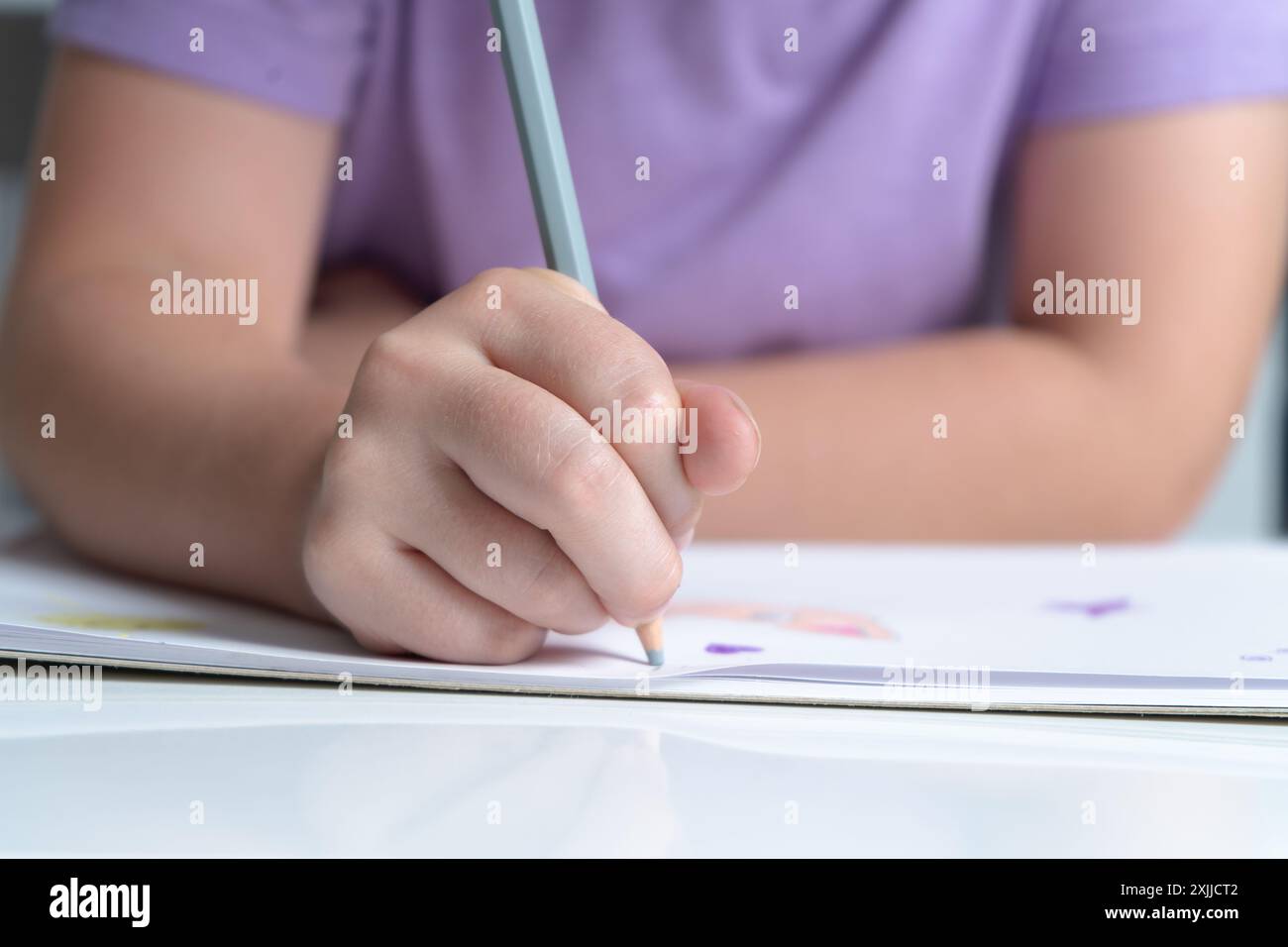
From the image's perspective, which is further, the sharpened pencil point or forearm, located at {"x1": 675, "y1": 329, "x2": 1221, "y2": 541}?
forearm, located at {"x1": 675, "y1": 329, "x2": 1221, "y2": 541}

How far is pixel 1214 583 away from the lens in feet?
1.44

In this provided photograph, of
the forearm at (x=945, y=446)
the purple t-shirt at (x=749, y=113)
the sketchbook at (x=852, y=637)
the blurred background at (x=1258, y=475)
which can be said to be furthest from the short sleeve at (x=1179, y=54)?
the blurred background at (x=1258, y=475)

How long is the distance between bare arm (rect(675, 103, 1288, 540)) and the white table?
25cm

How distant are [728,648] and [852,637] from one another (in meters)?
0.04

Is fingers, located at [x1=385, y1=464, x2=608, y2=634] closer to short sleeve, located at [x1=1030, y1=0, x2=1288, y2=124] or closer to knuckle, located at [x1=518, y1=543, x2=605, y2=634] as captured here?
knuckle, located at [x1=518, y1=543, x2=605, y2=634]

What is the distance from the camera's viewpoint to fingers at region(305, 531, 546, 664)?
1.04 feet

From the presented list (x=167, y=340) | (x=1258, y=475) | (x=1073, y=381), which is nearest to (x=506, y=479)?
(x=167, y=340)

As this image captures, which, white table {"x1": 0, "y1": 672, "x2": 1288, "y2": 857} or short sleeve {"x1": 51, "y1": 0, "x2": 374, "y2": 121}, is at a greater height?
short sleeve {"x1": 51, "y1": 0, "x2": 374, "y2": 121}

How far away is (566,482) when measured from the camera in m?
0.29

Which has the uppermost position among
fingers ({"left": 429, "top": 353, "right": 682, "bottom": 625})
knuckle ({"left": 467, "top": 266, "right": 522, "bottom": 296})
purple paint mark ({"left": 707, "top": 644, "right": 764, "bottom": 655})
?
knuckle ({"left": 467, "top": 266, "right": 522, "bottom": 296})

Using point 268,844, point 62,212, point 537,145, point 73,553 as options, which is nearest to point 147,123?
point 62,212

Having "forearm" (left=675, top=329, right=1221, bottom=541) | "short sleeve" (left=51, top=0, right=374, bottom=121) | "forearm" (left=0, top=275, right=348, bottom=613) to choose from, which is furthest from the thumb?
"short sleeve" (left=51, top=0, right=374, bottom=121)

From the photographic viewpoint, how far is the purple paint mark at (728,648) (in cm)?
33

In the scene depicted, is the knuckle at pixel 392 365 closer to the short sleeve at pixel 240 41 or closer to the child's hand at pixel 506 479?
the child's hand at pixel 506 479
